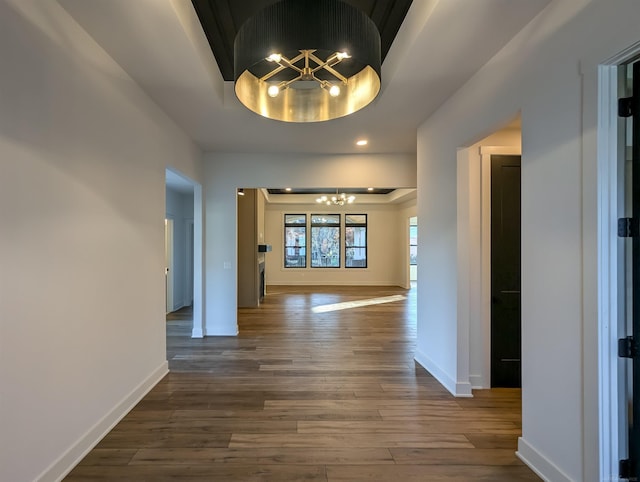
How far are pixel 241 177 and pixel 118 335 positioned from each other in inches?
120

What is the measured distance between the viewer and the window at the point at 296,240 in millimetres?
11336

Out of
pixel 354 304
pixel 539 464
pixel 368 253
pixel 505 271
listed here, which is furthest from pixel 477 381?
pixel 368 253

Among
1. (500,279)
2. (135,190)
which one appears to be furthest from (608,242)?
(135,190)

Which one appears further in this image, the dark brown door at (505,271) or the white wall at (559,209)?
the dark brown door at (505,271)

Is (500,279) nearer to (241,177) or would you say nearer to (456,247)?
(456,247)

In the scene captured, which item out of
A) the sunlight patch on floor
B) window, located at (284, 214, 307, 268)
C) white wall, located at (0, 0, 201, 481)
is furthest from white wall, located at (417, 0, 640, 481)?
window, located at (284, 214, 307, 268)

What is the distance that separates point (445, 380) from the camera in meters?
3.28

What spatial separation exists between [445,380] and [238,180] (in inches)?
152

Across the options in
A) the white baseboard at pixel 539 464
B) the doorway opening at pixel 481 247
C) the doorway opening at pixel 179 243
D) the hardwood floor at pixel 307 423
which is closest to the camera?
the white baseboard at pixel 539 464

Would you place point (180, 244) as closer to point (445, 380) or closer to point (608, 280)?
point (445, 380)

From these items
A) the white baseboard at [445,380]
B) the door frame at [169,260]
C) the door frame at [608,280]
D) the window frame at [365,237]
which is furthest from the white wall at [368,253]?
the door frame at [608,280]

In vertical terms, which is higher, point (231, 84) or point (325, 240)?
point (231, 84)

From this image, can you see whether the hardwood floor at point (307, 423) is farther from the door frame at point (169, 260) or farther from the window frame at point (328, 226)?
the window frame at point (328, 226)

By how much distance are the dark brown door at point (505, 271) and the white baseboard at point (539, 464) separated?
3.84 feet
